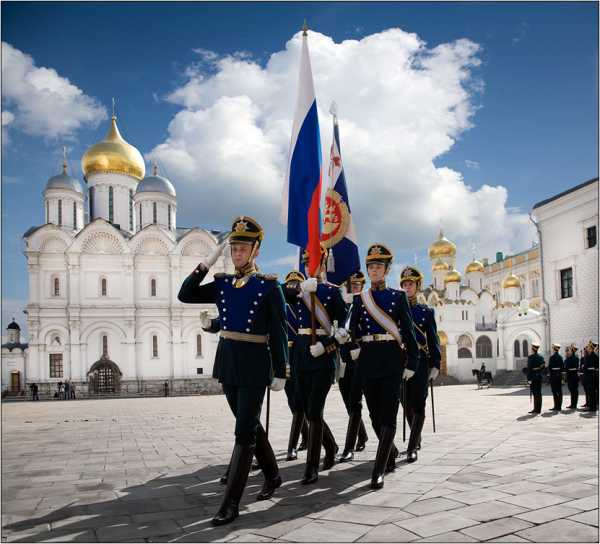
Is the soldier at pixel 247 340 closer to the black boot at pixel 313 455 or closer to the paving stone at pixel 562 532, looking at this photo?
the black boot at pixel 313 455

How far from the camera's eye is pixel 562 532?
3.56m

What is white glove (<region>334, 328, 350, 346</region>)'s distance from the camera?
17.5 feet

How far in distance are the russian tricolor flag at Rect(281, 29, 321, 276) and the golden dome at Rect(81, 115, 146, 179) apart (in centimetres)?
4071

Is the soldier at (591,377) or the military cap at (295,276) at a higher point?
the military cap at (295,276)

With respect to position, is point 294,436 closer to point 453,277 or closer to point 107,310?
point 107,310

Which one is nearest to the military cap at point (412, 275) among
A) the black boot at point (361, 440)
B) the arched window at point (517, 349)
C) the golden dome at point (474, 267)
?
the black boot at point (361, 440)

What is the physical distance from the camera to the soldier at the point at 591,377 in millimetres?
12172

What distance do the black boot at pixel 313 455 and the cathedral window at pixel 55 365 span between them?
35.6m

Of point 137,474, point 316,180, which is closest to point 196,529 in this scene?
point 137,474

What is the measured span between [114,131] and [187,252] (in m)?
12.9

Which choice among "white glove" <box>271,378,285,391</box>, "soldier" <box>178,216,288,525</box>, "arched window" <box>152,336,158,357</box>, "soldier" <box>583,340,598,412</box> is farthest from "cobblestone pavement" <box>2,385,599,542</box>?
"arched window" <box>152,336,158,357</box>

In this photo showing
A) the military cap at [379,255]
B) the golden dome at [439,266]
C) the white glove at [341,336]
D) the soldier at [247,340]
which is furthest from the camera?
the golden dome at [439,266]

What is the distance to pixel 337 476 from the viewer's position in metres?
5.49

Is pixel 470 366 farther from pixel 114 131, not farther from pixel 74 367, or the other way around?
pixel 114 131
